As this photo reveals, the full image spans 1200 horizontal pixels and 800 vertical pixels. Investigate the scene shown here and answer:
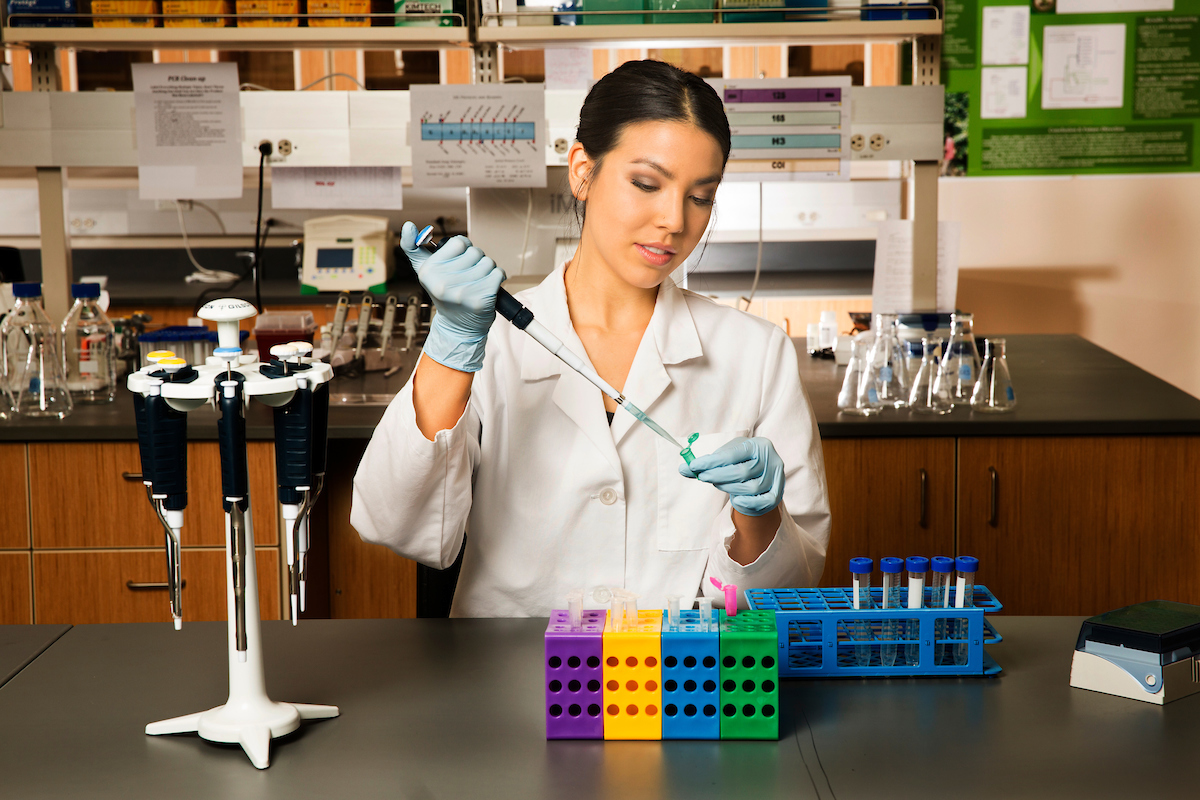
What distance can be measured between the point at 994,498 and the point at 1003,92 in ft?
8.04

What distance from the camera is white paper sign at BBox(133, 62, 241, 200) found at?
8.11ft

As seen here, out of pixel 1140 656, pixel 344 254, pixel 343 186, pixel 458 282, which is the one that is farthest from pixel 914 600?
pixel 344 254

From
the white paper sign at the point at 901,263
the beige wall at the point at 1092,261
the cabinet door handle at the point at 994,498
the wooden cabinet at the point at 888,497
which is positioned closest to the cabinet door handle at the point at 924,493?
the wooden cabinet at the point at 888,497

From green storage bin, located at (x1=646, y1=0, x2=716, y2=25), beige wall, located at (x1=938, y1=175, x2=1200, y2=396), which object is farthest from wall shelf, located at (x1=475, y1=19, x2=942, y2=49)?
beige wall, located at (x1=938, y1=175, x2=1200, y2=396)

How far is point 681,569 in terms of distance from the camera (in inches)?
56.4

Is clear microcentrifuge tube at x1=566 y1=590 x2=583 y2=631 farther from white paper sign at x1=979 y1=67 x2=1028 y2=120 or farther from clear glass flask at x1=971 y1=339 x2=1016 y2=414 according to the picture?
white paper sign at x1=979 y1=67 x2=1028 y2=120

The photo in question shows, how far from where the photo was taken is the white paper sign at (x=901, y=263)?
265 cm

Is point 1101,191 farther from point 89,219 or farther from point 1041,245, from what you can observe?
point 89,219

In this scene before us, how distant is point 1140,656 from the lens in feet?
3.27

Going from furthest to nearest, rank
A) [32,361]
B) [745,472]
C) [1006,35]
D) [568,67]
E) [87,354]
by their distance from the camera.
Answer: [1006,35]
[568,67]
[87,354]
[32,361]
[745,472]

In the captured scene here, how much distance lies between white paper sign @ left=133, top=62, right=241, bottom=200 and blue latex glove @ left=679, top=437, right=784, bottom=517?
1.79 metres

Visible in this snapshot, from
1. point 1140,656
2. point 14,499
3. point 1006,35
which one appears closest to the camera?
point 1140,656

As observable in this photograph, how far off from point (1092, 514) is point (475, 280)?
156 cm

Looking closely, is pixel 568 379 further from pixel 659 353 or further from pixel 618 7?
pixel 618 7
